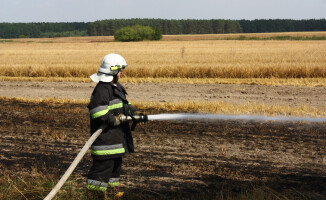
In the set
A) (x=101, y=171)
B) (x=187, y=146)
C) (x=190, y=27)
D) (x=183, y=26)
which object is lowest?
(x=187, y=146)

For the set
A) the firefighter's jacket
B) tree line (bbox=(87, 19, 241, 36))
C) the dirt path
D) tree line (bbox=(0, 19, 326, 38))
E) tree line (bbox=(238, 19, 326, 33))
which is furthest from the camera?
tree line (bbox=(238, 19, 326, 33))

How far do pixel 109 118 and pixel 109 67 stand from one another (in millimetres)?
580

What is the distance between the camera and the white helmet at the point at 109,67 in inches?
191

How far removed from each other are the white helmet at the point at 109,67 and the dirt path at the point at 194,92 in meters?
9.48

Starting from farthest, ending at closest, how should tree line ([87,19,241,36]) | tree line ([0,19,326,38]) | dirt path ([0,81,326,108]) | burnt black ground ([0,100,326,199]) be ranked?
tree line ([87,19,241,36]) → tree line ([0,19,326,38]) → dirt path ([0,81,326,108]) → burnt black ground ([0,100,326,199])

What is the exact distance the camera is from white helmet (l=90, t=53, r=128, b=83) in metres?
4.85

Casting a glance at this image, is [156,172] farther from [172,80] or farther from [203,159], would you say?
[172,80]

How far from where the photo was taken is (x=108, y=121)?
4.75 metres

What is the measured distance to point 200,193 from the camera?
5633 millimetres

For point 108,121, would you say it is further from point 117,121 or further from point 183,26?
point 183,26

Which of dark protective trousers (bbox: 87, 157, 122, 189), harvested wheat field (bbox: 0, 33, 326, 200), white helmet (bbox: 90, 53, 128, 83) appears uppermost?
white helmet (bbox: 90, 53, 128, 83)

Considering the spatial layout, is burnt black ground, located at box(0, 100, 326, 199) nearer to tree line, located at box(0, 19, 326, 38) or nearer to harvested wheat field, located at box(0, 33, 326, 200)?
harvested wheat field, located at box(0, 33, 326, 200)

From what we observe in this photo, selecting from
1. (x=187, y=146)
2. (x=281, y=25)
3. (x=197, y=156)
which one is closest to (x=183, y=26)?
(x=281, y=25)

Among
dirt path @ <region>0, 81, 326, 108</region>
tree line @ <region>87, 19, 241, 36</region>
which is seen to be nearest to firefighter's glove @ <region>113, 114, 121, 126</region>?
dirt path @ <region>0, 81, 326, 108</region>
